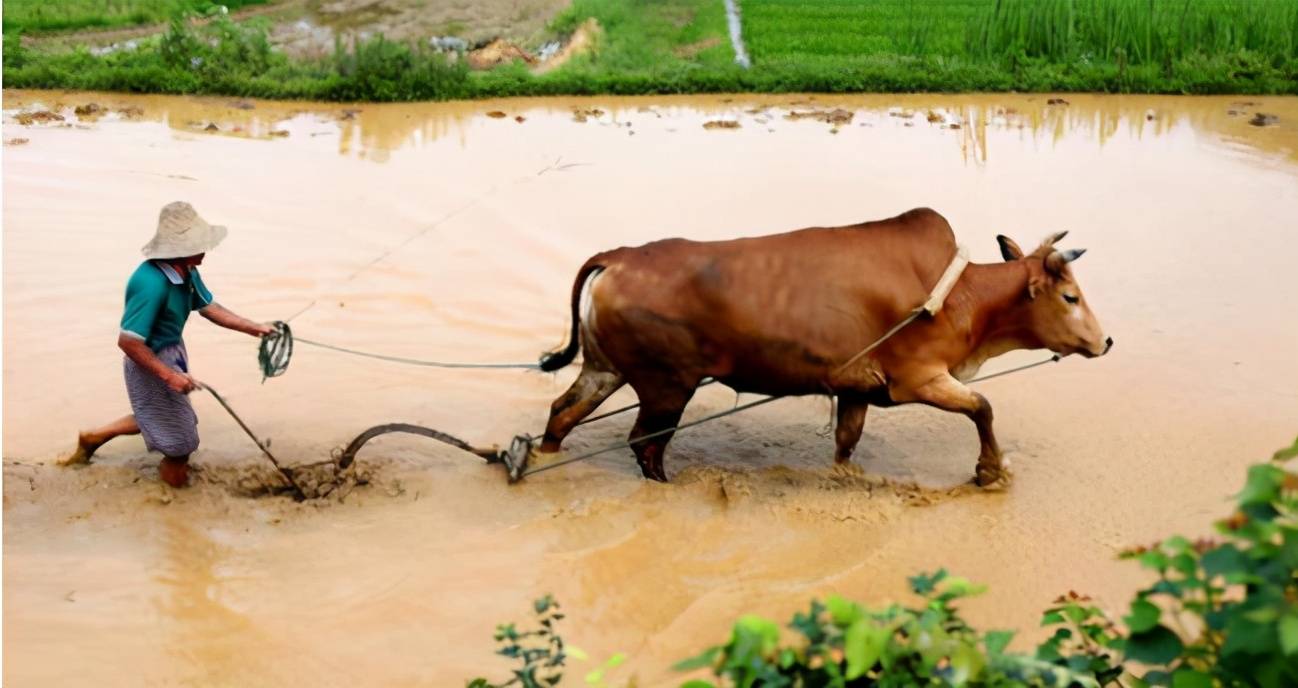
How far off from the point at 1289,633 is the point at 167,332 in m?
4.32

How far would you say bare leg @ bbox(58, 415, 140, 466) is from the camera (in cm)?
549

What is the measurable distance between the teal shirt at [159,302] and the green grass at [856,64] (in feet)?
27.2

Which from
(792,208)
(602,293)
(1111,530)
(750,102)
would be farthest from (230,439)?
(750,102)

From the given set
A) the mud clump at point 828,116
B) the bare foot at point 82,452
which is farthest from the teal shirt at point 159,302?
the mud clump at point 828,116

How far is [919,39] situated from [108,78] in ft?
27.9

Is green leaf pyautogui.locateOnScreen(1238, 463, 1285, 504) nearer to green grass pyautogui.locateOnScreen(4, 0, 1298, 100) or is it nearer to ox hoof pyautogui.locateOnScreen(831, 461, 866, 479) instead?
ox hoof pyautogui.locateOnScreen(831, 461, 866, 479)

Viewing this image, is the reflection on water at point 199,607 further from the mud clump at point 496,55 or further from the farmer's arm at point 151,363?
the mud clump at point 496,55

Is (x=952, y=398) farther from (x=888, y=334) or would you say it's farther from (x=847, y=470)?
(x=847, y=470)

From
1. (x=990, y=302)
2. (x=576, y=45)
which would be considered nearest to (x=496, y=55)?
(x=576, y=45)

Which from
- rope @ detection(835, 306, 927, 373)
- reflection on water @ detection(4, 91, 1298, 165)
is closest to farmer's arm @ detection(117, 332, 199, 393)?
rope @ detection(835, 306, 927, 373)

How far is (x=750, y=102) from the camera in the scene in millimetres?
13352

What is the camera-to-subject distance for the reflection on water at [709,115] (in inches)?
470

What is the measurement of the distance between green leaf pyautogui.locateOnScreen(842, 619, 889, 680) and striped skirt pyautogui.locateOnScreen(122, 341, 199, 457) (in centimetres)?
367

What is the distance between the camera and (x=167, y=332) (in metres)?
5.24
